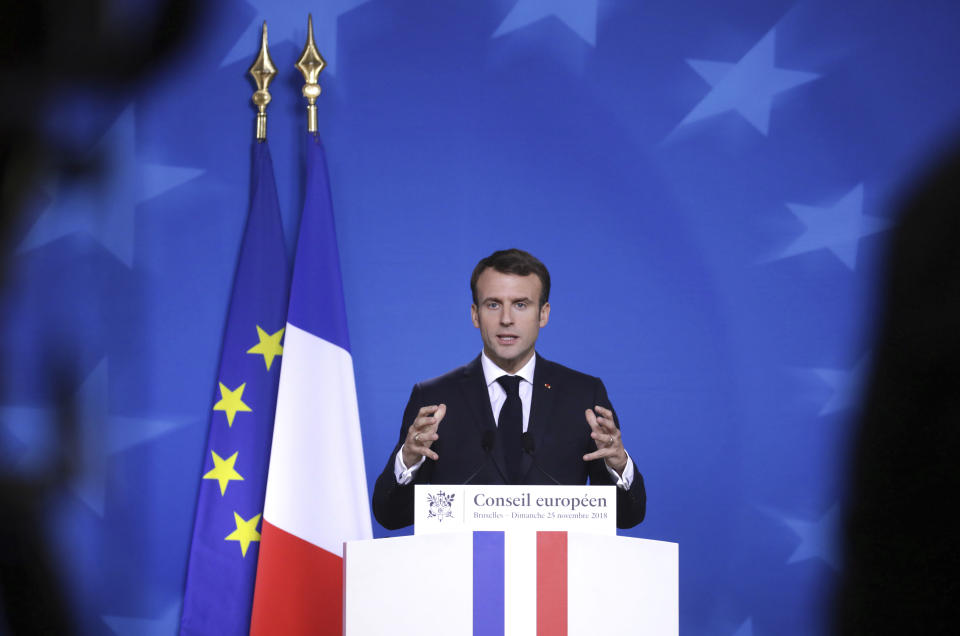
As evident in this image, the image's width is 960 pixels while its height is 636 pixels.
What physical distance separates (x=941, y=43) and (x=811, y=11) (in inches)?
21.3

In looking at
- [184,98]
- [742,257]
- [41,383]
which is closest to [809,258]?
[742,257]

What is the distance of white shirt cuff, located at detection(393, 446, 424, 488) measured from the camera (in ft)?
7.25

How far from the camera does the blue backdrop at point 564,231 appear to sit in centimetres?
307

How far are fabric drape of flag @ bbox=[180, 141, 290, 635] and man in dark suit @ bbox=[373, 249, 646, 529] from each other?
0.71 metres

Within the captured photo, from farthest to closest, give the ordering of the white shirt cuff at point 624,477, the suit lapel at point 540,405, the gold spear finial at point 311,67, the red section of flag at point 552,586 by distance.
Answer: the gold spear finial at point 311,67 < the suit lapel at point 540,405 < the white shirt cuff at point 624,477 < the red section of flag at point 552,586

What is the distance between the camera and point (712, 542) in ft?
10.1

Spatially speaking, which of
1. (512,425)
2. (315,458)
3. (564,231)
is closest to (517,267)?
(512,425)

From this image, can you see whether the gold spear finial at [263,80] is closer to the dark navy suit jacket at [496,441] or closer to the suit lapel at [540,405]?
the dark navy suit jacket at [496,441]

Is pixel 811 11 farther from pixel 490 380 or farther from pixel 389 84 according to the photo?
pixel 490 380

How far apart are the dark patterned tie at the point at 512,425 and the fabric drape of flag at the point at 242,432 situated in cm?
96

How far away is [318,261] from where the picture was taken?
2.98 metres

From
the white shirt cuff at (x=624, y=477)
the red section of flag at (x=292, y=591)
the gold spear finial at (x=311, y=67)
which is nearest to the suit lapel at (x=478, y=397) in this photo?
the white shirt cuff at (x=624, y=477)

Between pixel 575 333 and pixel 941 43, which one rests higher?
pixel 941 43

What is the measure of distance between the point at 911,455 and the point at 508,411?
1.64 m
